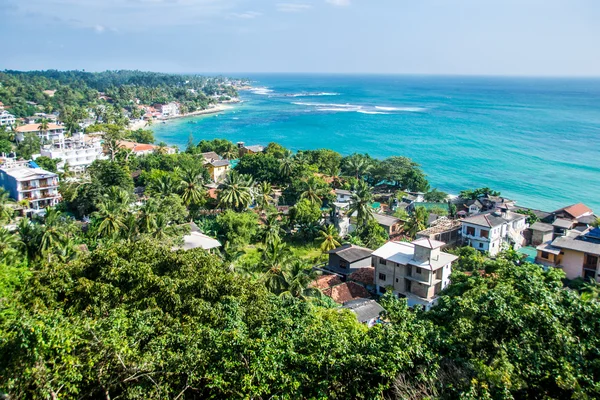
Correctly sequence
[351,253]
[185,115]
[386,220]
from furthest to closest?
[185,115] → [386,220] → [351,253]

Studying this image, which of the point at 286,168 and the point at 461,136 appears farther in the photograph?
the point at 461,136

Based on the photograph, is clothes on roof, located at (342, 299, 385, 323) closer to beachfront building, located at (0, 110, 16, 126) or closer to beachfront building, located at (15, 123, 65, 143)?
beachfront building, located at (15, 123, 65, 143)

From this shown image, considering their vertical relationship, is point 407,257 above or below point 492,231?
above

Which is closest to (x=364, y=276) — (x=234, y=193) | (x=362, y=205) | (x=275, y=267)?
(x=362, y=205)

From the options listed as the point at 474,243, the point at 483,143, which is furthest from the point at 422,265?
the point at 483,143

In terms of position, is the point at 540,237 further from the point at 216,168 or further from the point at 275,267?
the point at 216,168

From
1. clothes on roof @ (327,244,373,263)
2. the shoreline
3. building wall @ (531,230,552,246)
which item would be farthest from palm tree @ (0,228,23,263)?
the shoreline
